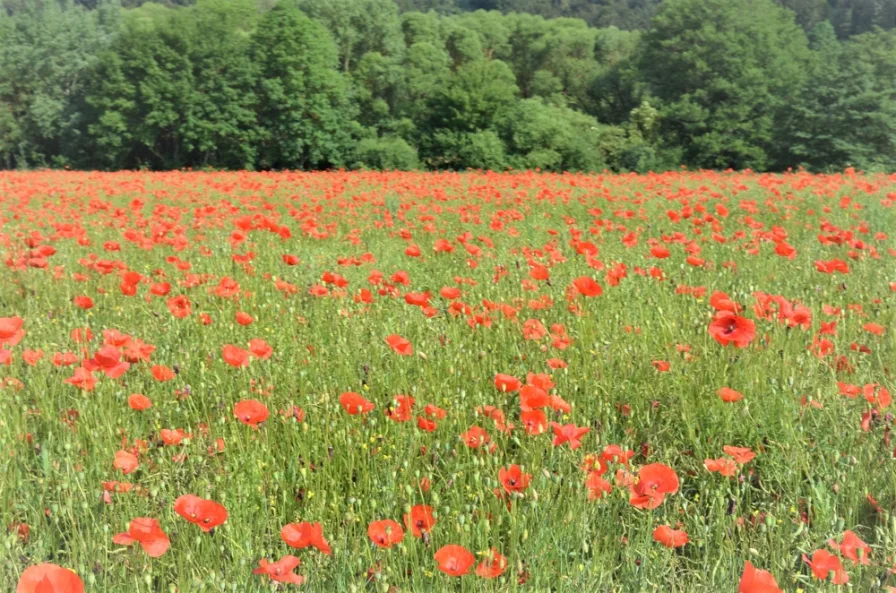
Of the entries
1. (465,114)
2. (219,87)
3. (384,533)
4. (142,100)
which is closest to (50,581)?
(384,533)

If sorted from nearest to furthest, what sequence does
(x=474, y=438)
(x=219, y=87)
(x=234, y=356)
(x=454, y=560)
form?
(x=454, y=560) → (x=474, y=438) → (x=234, y=356) → (x=219, y=87)

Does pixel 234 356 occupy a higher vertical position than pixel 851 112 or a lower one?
lower

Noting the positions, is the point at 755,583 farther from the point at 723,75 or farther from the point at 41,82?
the point at 41,82

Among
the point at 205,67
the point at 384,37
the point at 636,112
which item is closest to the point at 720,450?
the point at 636,112

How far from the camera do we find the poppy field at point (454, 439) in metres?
1.74

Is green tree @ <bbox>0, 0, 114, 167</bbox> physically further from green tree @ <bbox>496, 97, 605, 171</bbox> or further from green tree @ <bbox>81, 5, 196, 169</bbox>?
green tree @ <bbox>496, 97, 605, 171</bbox>

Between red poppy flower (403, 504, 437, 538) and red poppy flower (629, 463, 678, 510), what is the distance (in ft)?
1.59

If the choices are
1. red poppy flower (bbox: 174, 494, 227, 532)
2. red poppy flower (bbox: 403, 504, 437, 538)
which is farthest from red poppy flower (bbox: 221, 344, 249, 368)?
red poppy flower (bbox: 403, 504, 437, 538)

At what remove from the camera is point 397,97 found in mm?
39125

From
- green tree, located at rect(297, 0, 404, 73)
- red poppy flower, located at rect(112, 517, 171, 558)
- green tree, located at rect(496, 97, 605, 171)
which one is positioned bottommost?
red poppy flower, located at rect(112, 517, 171, 558)

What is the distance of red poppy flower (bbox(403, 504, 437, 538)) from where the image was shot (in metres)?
1.69

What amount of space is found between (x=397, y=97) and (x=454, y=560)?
39.5 metres

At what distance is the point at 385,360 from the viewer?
308 centimetres

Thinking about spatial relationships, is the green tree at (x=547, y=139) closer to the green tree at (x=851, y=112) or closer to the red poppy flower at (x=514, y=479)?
the green tree at (x=851, y=112)
